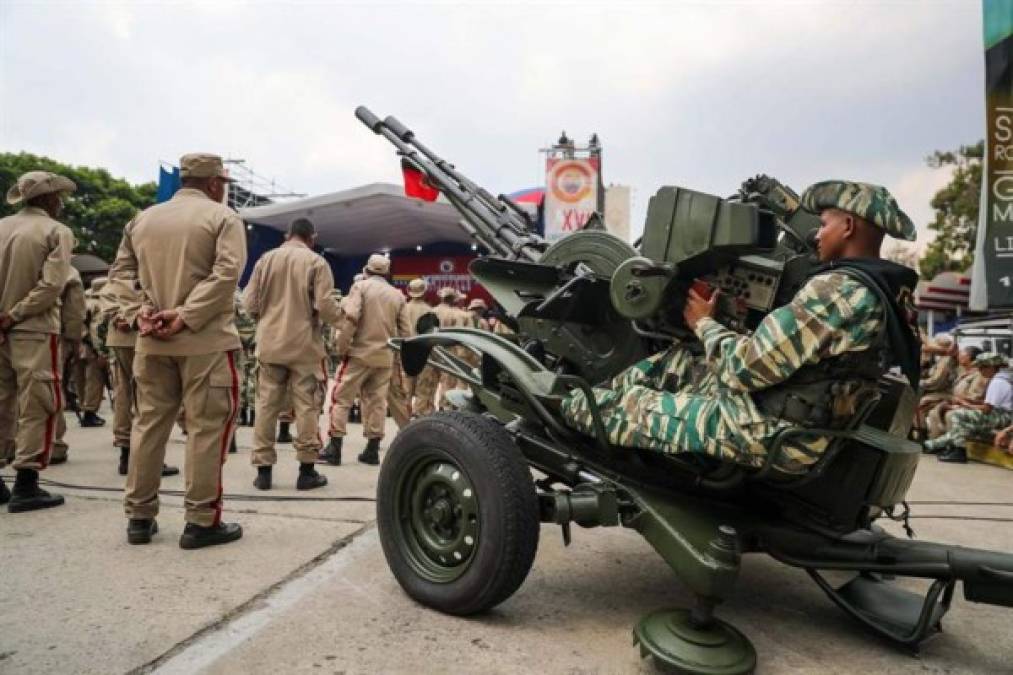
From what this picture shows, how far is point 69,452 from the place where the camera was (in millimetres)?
6125

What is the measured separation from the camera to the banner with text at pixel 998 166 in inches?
280

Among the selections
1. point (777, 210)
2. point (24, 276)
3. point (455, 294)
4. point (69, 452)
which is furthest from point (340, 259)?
point (777, 210)

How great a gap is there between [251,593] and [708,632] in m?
1.76

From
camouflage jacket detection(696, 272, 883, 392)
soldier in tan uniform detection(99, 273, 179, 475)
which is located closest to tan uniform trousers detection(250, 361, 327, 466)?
soldier in tan uniform detection(99, 273, 179, 475)

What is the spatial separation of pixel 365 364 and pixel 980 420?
673 centimetres

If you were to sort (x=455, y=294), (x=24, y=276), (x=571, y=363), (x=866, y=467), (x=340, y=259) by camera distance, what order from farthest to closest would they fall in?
(x=340, y=259) → (x=455, y=294) → (x=24, y=276) → (x=571, y=363) → (x=866, y=467)

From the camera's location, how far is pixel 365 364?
6.41 m

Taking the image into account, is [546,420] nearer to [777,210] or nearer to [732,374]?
[732,374]

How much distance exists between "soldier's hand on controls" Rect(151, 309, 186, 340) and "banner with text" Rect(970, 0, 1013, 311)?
7526 millimetres

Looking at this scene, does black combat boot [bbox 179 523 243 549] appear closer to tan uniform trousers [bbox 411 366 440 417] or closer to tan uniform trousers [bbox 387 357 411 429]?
tan uniform trousers [bbox 387 357 411 429]

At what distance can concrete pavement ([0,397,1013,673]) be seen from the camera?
A: 229 centimetres

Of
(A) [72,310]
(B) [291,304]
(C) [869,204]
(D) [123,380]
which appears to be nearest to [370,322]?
(B) [291,304]

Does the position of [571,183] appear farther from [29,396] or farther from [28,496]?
[28,496]

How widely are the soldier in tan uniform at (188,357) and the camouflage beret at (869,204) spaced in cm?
274
